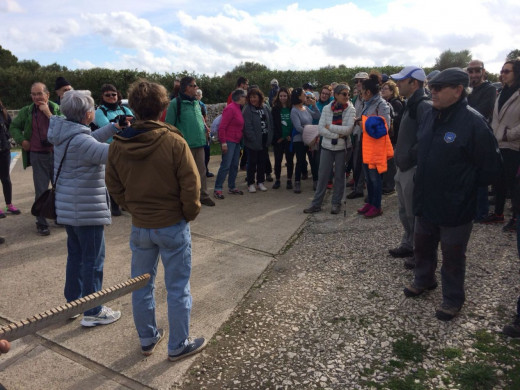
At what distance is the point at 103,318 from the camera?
11.4 feet

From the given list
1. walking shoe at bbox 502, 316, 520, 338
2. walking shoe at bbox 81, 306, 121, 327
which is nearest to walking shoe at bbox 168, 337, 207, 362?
walking shoe at bbox 81, 306, 121, 327

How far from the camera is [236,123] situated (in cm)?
730

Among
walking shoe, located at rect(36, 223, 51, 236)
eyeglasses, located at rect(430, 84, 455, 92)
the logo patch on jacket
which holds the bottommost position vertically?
walking shoe, located at rect(36, 223, 51, 236)

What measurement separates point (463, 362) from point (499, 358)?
0.27 metres

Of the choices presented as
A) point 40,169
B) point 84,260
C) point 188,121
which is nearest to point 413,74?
point 188,121

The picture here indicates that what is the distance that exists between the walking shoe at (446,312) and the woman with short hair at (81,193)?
9.04 ft

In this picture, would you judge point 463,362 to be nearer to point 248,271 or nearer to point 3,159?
point 248,271

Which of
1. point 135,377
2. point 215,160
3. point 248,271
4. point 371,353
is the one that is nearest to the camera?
point 135,377

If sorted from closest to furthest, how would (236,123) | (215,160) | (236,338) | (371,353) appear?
(371,353) → (236,338) → (236,123) → (215,160)

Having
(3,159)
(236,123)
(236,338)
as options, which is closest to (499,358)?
(236,338)

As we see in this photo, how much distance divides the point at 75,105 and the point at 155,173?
1.10 meters

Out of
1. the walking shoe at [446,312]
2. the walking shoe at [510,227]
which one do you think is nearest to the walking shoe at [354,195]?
the walking shoe at [510,227]

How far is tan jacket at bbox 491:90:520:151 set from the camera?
197 inches

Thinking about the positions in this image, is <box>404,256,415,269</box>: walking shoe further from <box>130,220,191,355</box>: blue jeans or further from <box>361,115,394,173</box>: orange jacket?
<box>130,220,191,355</box>: blue jeans
